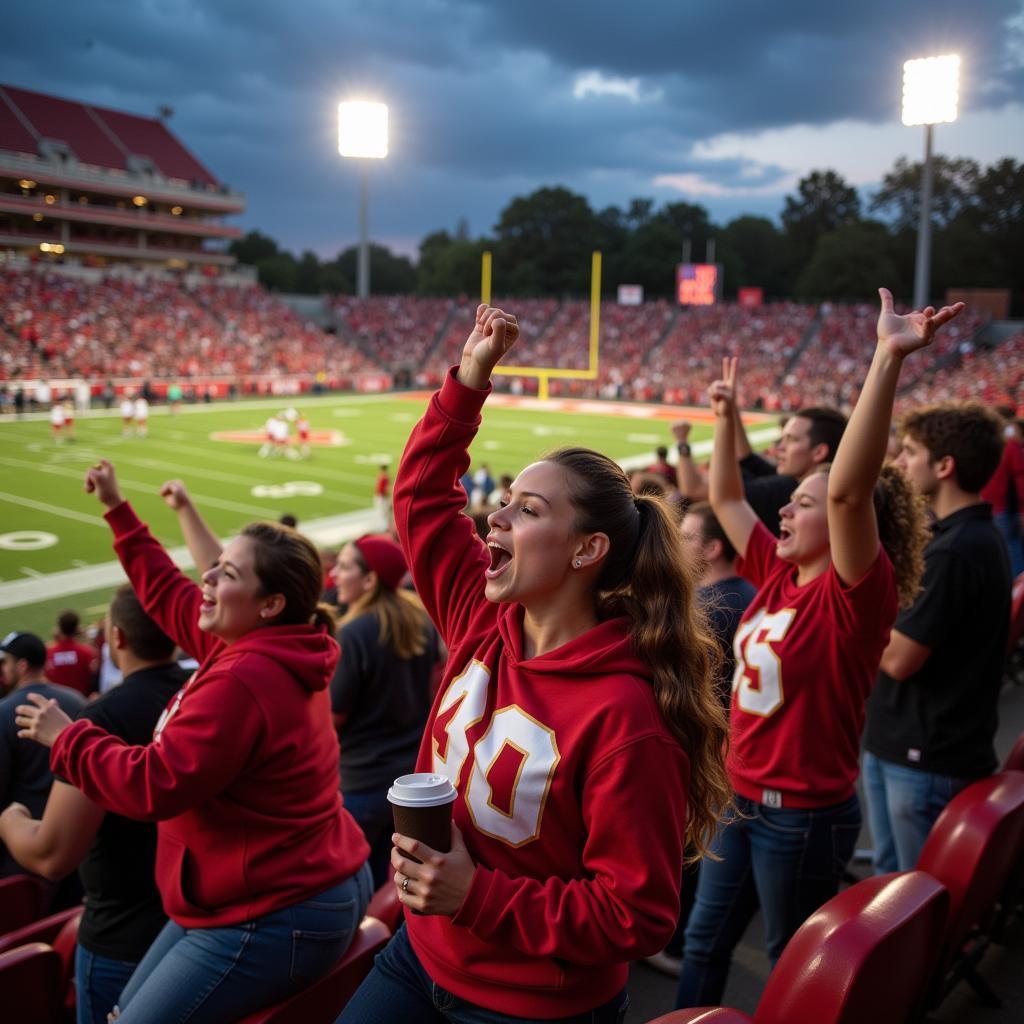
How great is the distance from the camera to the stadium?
6.21 ft

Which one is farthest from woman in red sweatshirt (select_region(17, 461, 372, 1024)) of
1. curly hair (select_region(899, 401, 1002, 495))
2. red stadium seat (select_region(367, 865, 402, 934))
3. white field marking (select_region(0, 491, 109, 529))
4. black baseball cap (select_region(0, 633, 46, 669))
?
white field marking (select_region(0, 491, 109, 529))

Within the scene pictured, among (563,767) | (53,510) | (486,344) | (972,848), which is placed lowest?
(53,510)

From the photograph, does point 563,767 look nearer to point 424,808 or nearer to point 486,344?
point 424,808

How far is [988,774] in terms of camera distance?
3.29 metres

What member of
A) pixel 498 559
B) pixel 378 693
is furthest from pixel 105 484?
pixel 498 559

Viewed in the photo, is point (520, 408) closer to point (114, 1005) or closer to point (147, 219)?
point (147, 219)

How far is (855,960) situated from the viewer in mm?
1856

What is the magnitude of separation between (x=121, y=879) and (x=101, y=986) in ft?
0.89

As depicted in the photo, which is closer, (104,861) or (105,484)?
(104,861)

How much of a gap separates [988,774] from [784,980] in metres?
1.75

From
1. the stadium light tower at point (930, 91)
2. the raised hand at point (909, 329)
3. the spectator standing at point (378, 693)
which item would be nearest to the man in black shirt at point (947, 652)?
the raised hand at point (909, 329)

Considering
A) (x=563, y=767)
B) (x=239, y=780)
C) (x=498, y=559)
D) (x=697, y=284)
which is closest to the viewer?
(x=563, y=767)

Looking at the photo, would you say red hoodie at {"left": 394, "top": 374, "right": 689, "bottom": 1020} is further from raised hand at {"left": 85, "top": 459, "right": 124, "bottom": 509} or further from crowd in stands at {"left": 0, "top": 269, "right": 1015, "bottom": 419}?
crowd in stands at {"left": 0, "top": 269, "right": 1015, "bottom": 419}

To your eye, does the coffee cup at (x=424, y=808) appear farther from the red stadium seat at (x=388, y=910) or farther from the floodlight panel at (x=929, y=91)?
the floodlight panel at (x=929, y=91)
